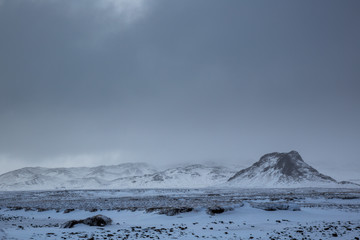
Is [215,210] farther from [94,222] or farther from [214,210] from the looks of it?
[94,222]

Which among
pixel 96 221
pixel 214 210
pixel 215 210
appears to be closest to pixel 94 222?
pixel 96 221

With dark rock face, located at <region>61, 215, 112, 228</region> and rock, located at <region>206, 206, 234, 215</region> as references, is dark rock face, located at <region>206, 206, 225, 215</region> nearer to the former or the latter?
rock, located at <region>206, 206, 234, 215</region>

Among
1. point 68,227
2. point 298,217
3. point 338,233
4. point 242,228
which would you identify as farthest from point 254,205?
point 68,227

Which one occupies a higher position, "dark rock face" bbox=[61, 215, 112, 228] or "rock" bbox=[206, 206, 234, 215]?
"rock" bbox=[206, 206, 234, 215]

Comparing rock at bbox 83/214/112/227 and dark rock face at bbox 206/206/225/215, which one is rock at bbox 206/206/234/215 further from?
rock at bbox 83/214/112/227

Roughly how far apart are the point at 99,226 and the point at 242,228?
13672 mm

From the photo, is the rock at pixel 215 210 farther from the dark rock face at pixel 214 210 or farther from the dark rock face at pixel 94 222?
the dark rock face at pixel 94 222

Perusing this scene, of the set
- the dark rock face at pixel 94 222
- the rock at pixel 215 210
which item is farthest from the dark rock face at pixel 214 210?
the dark rock face at pixel 94 222

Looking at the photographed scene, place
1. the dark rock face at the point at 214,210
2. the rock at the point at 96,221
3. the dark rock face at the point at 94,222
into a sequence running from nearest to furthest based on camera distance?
the dark rock face at the point at 94,222, the rock at the point at 96,221, the dark rock face at the point at 214,210

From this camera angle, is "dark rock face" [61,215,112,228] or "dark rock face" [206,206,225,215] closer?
"dark rock face" [61,215,112,228]

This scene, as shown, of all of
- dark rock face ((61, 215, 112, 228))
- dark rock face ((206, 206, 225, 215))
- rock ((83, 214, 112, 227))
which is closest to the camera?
dark rock face ((61, 215, 112, 228))

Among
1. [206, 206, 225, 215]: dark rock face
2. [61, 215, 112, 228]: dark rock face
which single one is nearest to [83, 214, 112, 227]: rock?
[61, 215, 112, 228]: dark rock face

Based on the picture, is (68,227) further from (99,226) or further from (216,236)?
(216,236)

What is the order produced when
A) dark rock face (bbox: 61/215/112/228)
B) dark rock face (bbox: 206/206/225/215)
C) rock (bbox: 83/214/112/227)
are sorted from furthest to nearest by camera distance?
dark rock face (bbox: 206/206/225/215) < rock (bbox: 83/214/112/227) < dark rock face (bbox: 61/215/112/228)
